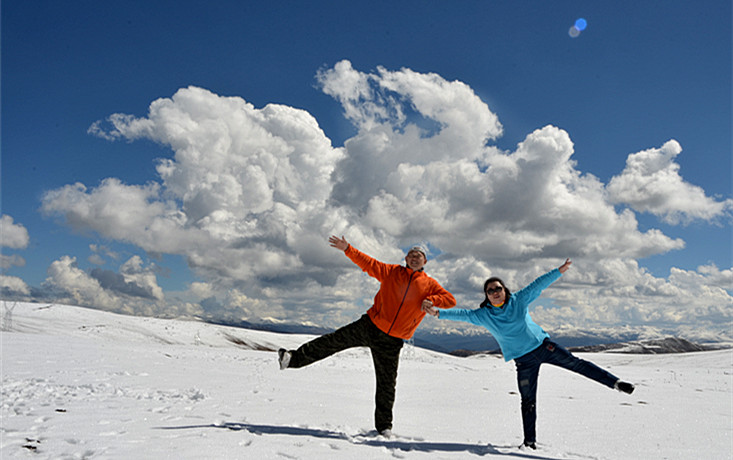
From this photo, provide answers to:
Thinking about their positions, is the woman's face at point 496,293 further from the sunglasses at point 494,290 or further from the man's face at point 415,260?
the man's face at point 415,260

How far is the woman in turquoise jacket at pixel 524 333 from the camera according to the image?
6.02m

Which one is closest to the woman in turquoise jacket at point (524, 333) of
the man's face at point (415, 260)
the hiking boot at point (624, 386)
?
the hiking boot at point (624, 386)

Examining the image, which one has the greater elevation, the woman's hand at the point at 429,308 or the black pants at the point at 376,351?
the woman's hand at the point at 429,308

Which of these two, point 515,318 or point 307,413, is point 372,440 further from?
point 515,318

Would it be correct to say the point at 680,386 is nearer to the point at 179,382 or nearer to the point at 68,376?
the point at 179,382

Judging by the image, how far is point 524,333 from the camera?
6.11 meters

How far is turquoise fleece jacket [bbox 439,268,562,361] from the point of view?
6.12 metres

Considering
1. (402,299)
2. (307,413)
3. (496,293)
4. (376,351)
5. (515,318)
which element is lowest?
(307,413)

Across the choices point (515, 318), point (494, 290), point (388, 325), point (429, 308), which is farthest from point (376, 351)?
point (515, 318)

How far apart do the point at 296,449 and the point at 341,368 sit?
1173 centimetres

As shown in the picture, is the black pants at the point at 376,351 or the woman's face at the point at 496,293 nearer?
the woman's face at the point at 496,293

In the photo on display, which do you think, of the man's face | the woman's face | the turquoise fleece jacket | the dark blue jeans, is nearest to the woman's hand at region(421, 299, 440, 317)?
the turquoise fleece jacket

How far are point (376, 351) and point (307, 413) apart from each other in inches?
85.6

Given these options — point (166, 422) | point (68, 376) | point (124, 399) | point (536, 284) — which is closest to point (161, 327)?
point (68, 376)
